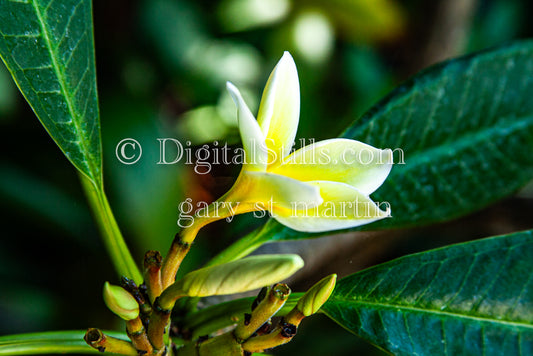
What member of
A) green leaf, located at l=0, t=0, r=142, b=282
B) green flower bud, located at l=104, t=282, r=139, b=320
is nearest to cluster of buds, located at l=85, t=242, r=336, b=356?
green flower bud, located at l=104, t=282, r=139, b=320

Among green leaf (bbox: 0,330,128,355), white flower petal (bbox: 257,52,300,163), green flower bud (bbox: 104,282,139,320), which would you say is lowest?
green leaf (bbox: 0,330,128,355)

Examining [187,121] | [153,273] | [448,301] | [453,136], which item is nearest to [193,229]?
[153,273]

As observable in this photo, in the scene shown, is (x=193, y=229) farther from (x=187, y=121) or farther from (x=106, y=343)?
(x=187, y=121)

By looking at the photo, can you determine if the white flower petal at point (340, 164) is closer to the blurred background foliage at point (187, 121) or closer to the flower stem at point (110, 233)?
the flower stem at point (110, 233)

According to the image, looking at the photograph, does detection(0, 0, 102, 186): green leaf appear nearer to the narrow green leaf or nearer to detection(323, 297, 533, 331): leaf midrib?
the narrow green leaf

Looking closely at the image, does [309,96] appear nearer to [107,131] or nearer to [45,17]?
[107,131]

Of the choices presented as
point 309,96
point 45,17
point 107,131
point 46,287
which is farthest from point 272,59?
point 45,17

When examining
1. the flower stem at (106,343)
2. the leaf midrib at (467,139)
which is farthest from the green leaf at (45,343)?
the leaf midrib at (467,139)
